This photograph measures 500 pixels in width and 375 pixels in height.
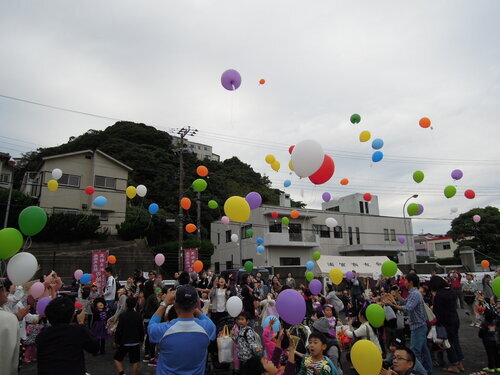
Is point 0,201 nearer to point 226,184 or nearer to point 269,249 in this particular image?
point 269,249

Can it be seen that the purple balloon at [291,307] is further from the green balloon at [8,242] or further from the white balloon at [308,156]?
the green balloon at [8,242]

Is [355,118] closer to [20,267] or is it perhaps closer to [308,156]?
[308,156]

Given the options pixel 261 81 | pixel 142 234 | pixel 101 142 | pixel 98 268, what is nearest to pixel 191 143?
pixel 101 142

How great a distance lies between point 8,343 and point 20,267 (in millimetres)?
2297

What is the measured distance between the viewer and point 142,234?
24562mm

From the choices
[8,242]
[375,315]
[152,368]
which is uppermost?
[8,242]

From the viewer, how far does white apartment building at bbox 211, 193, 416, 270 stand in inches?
1064

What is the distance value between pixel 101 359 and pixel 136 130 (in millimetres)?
36066

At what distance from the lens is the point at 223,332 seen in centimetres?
529

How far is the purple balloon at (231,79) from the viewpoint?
776 cm

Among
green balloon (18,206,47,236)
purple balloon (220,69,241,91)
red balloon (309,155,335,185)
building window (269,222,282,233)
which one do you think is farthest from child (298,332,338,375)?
building window (269,222,282,233)

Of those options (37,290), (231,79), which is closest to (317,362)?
(37,290)

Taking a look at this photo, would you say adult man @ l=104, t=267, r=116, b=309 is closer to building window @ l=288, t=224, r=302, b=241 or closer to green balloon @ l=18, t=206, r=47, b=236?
green balloon @ l=18, t=206, r=47, b=236

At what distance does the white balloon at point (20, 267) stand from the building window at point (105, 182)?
2179 cm
